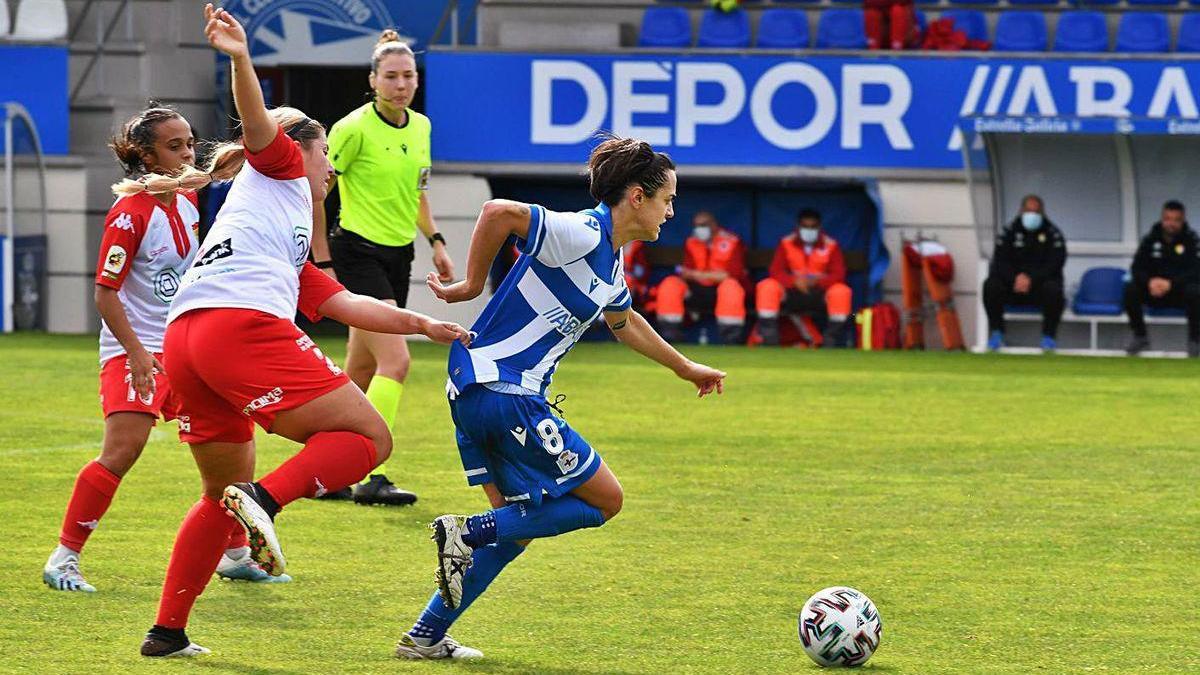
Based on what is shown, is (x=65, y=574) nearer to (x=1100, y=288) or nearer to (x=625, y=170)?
(x=625, y=170)

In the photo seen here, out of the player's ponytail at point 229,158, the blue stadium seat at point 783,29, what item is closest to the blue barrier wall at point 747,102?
the blue stadium seat at point 783,29

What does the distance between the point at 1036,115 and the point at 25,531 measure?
46.7ft

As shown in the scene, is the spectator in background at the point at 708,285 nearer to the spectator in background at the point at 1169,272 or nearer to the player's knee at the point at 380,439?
the spectator in background at the point at 1169,272

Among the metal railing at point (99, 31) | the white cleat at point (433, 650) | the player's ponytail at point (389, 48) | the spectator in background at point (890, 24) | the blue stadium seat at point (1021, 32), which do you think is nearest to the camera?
the white cleat at point (433, 650)

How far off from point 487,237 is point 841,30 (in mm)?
16884

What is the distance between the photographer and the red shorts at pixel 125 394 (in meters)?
6.60

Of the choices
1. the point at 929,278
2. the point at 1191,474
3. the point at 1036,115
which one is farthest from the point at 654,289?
the point at 1191,474

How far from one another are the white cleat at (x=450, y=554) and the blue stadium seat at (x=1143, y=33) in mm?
17381

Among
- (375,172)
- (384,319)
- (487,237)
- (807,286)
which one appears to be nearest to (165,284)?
(384,319)

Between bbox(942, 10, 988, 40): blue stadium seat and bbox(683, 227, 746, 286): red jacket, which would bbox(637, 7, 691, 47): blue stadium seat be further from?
bbox(942, 10, 988, 40): blue stadium seat

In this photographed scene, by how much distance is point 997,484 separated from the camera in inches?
385

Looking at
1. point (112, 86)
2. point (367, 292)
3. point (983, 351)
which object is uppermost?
point (112, 86)

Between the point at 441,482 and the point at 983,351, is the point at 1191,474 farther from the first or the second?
the point at 983,351

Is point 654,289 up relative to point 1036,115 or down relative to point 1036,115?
down
